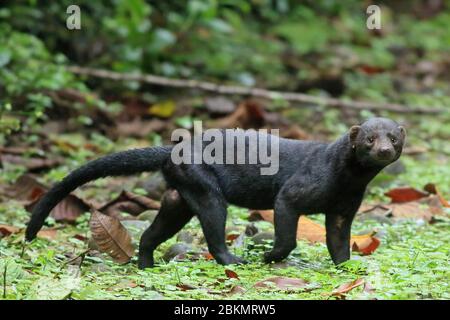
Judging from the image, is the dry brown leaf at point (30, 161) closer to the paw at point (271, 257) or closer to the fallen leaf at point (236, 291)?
the paw at point (271, 257)

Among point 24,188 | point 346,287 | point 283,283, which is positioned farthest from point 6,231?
point 346,287

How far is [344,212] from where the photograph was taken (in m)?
6.73

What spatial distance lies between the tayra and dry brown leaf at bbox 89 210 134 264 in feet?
0.47

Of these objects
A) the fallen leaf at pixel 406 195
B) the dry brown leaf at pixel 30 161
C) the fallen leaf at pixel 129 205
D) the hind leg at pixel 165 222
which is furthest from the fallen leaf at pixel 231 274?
the dry brown leaf at pixel 30 161

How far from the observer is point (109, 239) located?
22.1ft

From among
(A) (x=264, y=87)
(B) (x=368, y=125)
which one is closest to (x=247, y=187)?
(B) (x=368, y=125)

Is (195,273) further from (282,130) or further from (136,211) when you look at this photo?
(282,130)

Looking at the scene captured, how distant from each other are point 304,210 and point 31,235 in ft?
6.87

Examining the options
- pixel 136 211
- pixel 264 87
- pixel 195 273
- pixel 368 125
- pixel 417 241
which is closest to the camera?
pixel 195 273

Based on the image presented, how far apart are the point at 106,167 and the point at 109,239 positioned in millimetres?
559

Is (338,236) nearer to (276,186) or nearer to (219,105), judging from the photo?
(276,186)

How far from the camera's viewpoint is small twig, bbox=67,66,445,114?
39.7 ft

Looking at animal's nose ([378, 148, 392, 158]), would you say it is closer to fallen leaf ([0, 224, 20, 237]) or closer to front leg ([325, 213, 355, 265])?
front leg ([325, 213, 355, 265])

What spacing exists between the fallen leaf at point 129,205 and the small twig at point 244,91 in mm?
4070
